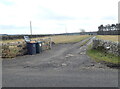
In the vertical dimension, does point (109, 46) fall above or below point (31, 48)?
above

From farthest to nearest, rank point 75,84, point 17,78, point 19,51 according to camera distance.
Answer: point 19,51
point 17,78
point 75,84

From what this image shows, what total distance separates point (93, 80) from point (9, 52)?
31.6ft

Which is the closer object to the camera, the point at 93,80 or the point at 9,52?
the point at 93,80

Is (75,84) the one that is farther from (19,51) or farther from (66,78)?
(19,51)

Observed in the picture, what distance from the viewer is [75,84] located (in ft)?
21.3

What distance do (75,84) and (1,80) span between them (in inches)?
122

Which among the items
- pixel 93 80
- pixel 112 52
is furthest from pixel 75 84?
pixel 112 52

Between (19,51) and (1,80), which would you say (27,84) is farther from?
(19,51)

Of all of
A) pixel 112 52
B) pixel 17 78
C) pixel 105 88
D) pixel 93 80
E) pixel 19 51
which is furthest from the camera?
pixel 19 51

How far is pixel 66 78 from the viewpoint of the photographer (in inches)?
291

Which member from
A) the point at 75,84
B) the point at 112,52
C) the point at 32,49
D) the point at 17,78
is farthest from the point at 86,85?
the point at 32,49

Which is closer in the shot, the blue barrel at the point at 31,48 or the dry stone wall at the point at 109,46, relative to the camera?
the dry stone wall at the point at 109,46

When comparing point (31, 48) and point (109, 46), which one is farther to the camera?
point (31, 48)

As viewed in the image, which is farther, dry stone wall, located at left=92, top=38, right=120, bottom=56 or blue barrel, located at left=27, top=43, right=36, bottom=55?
blue barrel, located at left=27, top=43, right=36, bottom=55
